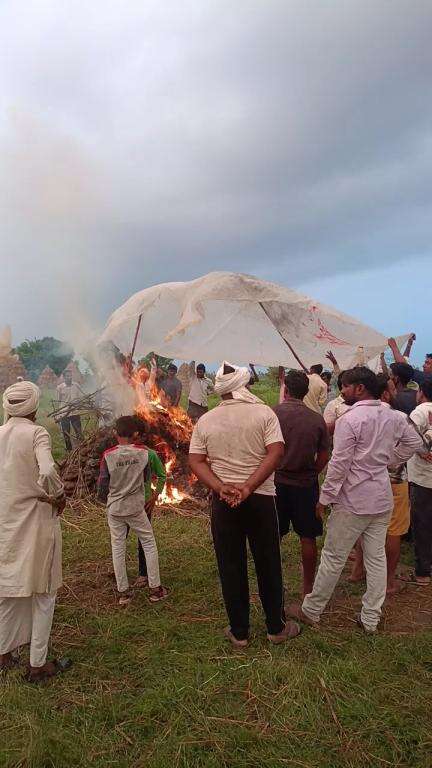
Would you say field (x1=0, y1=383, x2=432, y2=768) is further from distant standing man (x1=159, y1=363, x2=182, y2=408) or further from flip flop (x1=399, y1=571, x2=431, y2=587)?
distant standing man (x1=159, y1=363, x2=182, y2=408)

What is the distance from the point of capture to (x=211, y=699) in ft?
10.1

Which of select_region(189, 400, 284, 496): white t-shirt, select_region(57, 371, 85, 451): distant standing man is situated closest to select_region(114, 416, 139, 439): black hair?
select_region(189, 400, 284, 496): white t-shirt

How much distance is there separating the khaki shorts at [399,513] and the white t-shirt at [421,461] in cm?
21

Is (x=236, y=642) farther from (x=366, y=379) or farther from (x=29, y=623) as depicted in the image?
(x=366, y=379)

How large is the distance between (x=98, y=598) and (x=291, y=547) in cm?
238

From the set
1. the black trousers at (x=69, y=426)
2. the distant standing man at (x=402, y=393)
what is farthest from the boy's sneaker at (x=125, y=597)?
the black trousers at (x=69, y=426)

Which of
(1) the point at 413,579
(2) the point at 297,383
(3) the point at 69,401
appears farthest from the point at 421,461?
(3) the point at 69,401

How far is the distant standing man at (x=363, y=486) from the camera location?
3.78m

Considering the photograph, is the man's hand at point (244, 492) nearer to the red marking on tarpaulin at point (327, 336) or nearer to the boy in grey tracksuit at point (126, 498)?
the boy in grey tracksuit at point (126, 498)

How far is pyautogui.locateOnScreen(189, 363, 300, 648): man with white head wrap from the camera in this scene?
11.4ft

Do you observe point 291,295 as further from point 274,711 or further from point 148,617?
point 274,711

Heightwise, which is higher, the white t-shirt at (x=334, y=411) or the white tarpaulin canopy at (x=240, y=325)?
A: the white tarpaulin canopy at (x=240, y=325)

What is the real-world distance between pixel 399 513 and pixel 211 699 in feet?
8.02

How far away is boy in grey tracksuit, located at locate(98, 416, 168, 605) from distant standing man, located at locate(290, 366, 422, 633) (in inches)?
62.2
